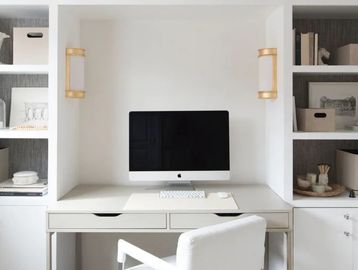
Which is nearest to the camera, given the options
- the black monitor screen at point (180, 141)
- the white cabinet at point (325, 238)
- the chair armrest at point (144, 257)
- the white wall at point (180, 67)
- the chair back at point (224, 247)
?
the chair back at point (224, 247)

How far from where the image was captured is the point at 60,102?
7.41 feet

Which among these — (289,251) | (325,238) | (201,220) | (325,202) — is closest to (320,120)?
(325,202)

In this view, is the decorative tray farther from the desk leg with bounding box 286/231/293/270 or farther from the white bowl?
the white bowl

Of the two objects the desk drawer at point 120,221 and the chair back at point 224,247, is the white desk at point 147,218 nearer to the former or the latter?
the desk drawer at point 120,221

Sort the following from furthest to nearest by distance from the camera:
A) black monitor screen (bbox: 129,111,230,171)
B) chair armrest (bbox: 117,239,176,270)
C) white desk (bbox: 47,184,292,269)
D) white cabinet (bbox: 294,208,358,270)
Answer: black monitor screen (bbox: 129,111,230,171) → white cabinet (bbox: 294,208,358,270) → white desk (bbox: 47,184,292,269) → chair armrest (bbox: 117,239,176,270)

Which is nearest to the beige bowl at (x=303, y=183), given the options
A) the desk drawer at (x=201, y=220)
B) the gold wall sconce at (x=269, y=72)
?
the desk drawer at (x=201, y=220)

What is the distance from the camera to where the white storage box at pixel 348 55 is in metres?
2.27

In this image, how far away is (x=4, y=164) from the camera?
253 centimetres

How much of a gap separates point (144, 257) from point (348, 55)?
5.79 feet

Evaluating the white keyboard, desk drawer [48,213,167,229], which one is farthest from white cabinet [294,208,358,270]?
desk drawer [48,213,167,229]

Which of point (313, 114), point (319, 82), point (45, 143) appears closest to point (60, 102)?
point (45, 143)

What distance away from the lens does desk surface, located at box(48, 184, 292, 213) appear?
79.9 inches

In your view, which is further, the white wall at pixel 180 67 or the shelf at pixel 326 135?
the white wall at pixel 180 67

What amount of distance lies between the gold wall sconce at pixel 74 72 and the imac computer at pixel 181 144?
39cm
